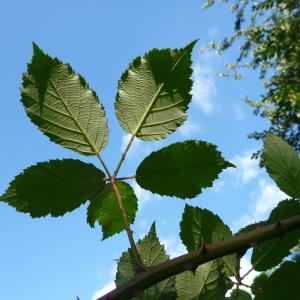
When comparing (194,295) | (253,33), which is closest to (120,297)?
(194,295)

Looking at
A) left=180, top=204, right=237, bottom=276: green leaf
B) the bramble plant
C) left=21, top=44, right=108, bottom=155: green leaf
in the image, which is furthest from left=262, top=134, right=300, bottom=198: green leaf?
left=21, top=44, right=108, bottom=155: green leaf

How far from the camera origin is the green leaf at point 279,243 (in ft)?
1.92

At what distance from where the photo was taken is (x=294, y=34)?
29.7ft

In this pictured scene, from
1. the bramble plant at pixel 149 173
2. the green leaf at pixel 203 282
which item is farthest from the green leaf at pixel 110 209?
the green leaf at pixel 203 282

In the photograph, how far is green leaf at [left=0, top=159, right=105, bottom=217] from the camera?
617 millimetres

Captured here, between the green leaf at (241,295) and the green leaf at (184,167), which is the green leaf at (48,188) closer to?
the green leaf at (184,167)

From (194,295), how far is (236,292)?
65 millimetres

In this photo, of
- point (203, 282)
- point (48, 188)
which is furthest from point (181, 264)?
point (48, 188)

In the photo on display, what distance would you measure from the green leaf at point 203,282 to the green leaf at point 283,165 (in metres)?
0.14

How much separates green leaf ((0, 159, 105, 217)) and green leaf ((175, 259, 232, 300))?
170mm

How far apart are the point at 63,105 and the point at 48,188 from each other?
108 millimetres

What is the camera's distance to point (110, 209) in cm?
66

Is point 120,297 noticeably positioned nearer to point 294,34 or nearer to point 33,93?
point 33,93

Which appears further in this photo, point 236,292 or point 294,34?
point 294,34
